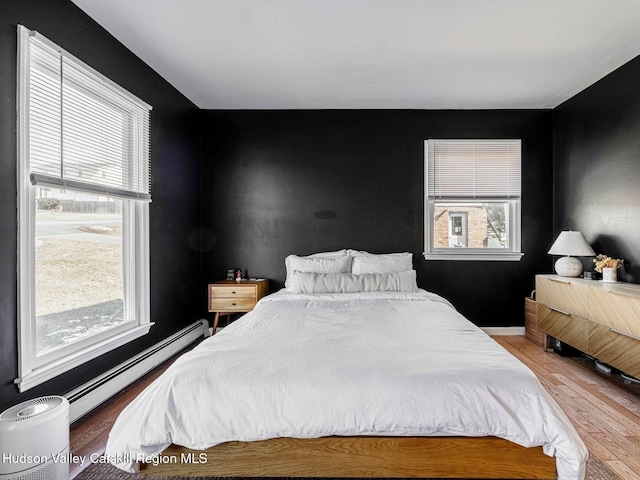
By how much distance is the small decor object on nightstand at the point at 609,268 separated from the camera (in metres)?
3.22

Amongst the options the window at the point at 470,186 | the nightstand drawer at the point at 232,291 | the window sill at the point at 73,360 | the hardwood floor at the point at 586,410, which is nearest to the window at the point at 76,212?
the window sill at the point at 73,360

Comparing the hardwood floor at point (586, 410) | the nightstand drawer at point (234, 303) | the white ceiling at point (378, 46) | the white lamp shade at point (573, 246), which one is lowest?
the hardwood floor at point (586, 410)

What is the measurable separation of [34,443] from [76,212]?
145 centimetres

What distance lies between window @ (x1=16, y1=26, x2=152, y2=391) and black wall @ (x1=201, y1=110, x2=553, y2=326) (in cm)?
126

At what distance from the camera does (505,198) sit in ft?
13.9

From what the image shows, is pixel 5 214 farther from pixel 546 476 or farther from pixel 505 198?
pixel 505 198

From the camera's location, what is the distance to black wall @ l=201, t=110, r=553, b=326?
4.27 m

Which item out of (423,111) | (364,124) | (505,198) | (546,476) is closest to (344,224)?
(364,124)

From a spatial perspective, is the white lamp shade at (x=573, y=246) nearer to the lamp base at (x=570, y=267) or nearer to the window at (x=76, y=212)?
the lamp base at (x=570, y=267)

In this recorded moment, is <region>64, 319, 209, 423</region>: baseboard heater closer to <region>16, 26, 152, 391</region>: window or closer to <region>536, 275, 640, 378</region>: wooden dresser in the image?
<region>16, 26, 152, 391</region>: window

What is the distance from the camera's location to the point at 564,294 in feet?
11.3

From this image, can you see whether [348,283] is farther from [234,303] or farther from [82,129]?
[82,129]

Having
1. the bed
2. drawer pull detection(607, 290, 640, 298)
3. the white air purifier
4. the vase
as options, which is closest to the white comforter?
the bed

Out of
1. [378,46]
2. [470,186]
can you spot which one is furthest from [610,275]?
[378,46]
